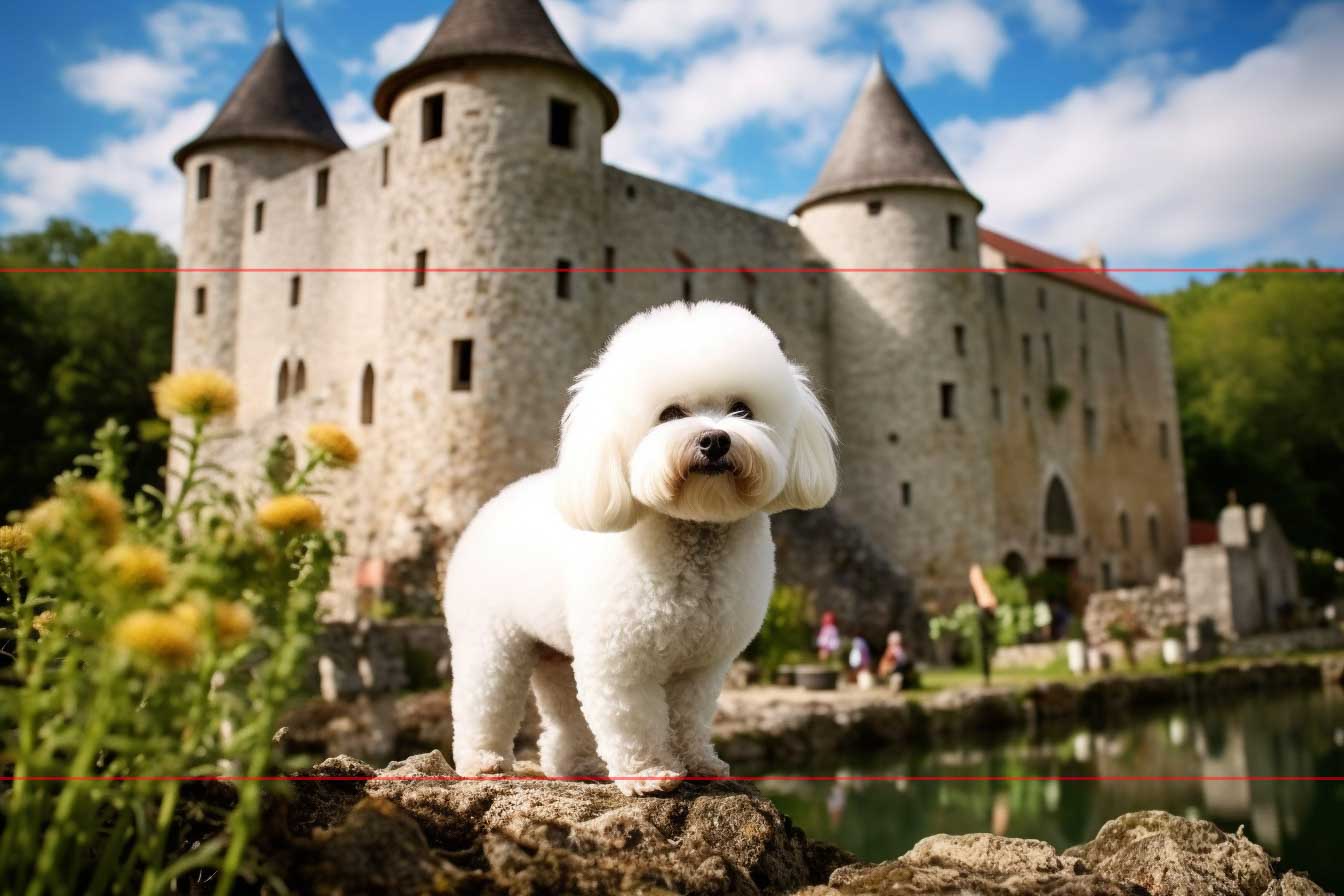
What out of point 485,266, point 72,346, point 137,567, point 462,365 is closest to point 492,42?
point 485,266

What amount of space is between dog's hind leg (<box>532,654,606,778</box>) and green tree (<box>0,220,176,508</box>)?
68.8 feet

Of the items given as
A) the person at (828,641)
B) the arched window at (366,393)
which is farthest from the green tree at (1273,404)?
the arched window at (366,393)

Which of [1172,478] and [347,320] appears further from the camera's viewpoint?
[1172,478]

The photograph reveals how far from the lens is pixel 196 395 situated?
2.02 metres

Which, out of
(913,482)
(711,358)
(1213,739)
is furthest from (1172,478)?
(711,358)

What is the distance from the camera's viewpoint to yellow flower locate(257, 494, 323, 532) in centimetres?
197

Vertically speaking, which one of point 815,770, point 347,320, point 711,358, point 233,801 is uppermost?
point 347,320

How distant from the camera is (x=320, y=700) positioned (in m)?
14.9

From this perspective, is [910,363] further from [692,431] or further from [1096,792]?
[692,431]

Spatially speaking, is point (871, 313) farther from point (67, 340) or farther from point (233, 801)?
point (233, 801)

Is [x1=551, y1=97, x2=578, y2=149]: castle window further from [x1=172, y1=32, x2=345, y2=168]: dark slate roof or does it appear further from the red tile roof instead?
the red tile roof

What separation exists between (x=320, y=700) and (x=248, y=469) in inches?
471

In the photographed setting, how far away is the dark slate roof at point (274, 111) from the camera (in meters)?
27.6

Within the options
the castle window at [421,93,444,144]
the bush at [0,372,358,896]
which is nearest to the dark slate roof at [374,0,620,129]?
the castle window at [421,93,444,144]
